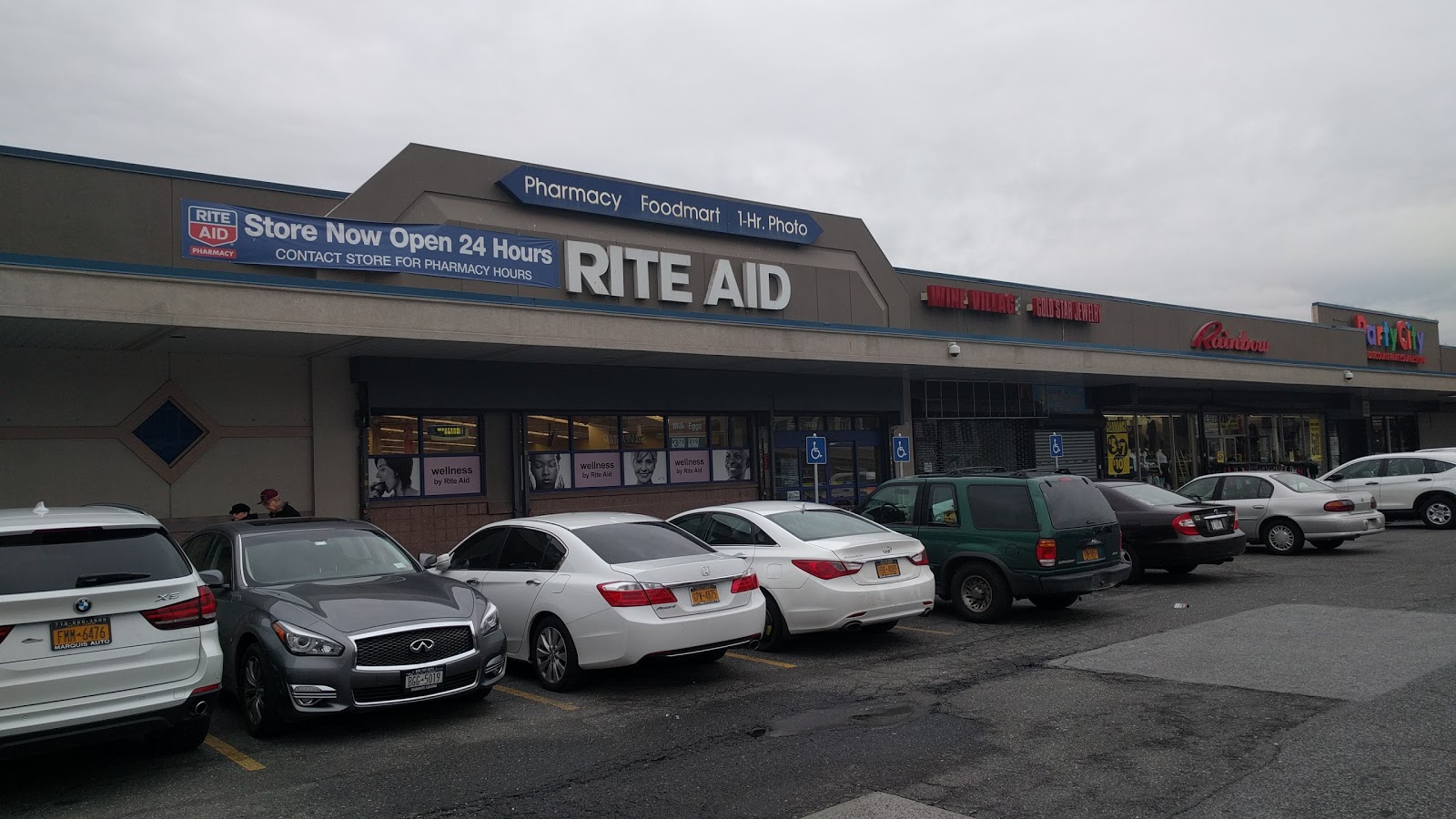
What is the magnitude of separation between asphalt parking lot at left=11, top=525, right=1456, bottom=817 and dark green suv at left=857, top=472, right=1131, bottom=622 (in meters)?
1.02

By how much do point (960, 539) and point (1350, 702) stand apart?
16.6 feet

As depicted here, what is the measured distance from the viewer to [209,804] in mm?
6051

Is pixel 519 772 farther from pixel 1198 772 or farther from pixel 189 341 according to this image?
pixel 189 341

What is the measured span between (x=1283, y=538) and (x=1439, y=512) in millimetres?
5514

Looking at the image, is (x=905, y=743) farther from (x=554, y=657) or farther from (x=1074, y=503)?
(x=1074, y=503)

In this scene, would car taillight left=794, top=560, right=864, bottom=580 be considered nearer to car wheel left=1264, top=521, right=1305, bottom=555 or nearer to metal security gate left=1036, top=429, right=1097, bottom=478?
car wheel left=1264, top=521, right=1305, bottom=555

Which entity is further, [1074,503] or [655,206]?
[655,206]

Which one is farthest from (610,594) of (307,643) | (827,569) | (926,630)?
(926,630)

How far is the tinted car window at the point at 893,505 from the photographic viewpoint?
12.8m

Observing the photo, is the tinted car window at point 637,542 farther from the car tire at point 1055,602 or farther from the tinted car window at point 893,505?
the car tire at point 1055,602

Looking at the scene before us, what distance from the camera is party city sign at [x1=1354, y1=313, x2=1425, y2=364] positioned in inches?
1547

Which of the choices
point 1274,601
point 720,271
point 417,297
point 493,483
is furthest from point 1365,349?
point 417,297

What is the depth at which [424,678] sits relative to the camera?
24.7ft

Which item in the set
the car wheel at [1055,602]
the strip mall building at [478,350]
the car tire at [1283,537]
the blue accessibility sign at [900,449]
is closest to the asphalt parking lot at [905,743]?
the car wheel at [1055,602]
